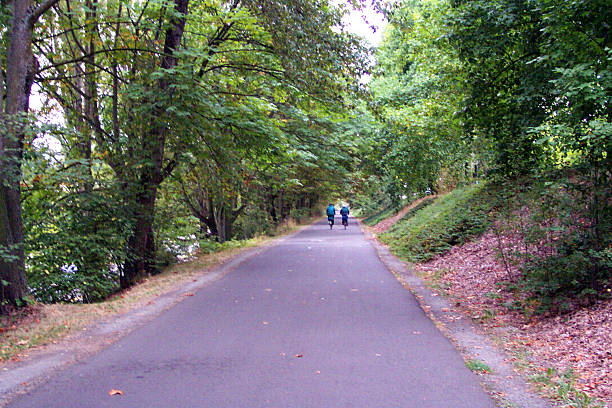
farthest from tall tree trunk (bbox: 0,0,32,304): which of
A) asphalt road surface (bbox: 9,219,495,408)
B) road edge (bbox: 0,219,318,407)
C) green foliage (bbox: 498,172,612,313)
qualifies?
green foliage (bbox: 498,172,612,313)

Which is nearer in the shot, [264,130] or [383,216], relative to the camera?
[264,130]

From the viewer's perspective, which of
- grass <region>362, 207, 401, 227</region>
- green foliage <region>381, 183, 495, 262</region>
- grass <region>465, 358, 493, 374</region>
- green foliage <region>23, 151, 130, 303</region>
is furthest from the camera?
grass <region>362, 207, 401, 227</region>

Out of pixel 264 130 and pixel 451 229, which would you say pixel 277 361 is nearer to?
pixel 264 130

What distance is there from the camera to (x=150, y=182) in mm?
12359

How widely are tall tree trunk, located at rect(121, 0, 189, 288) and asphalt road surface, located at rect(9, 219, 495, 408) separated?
14.0 ft

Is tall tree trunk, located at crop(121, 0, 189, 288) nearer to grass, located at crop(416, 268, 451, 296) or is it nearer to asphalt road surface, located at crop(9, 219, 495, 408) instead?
asphalt road surface, located at crop(9, 219, 495, 408)

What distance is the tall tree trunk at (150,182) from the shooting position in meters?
11.3

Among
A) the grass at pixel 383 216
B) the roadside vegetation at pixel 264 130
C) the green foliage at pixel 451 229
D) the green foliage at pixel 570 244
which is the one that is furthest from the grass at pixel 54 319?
the grass at pixel 383 216

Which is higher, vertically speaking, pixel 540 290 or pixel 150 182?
pixel 150 182

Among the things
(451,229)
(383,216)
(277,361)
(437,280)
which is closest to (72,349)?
(277,361)

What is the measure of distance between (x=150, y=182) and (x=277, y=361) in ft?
27.9

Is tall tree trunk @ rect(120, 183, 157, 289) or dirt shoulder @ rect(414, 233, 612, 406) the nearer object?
dirt shoulder @ rect(414, 233, 612, 406)

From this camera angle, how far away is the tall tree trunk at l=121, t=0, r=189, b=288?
444 inches

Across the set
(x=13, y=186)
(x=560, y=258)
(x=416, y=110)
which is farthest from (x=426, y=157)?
(x=13, y=186)
